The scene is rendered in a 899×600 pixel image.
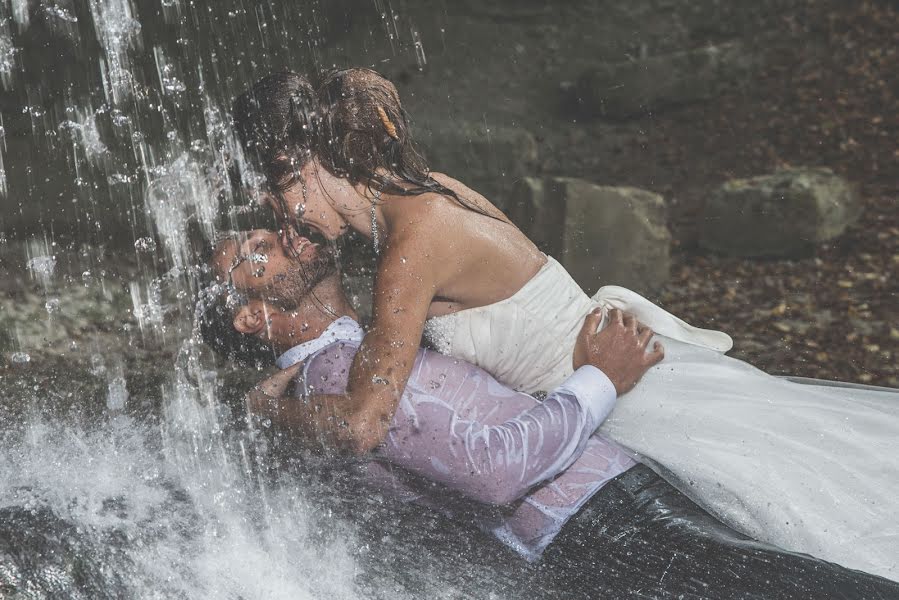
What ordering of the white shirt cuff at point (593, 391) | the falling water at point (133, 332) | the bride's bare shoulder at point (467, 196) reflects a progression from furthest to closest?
the bride's bare shoulder at point (467, 196), the white shirt cuff at point (593, 391), the falling water at point (133, 332)

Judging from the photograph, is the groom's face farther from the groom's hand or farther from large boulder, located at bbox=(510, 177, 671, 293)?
large boulder, located at bbox=(510, 177, 671, 293)

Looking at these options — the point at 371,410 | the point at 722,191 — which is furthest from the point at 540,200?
the point at 371,410

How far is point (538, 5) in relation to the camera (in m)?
9.32

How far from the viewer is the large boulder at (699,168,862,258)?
273 inches

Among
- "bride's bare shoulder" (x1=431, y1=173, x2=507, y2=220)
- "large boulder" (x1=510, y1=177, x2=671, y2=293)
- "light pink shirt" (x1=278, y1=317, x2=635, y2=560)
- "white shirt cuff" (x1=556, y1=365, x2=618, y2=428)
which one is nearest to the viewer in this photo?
"light pink shirt" (x1=278, y1=317, x2=635, y2=560)

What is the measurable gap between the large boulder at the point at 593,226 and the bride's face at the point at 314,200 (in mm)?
3379

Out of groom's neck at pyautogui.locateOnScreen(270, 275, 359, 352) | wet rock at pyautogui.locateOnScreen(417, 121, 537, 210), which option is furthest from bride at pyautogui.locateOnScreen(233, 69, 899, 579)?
wet rock at pyautogui.locateOnScreen(417, 121, 537, 210)

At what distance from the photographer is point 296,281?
255 centimetres

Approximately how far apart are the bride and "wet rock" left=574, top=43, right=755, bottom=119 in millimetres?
6323

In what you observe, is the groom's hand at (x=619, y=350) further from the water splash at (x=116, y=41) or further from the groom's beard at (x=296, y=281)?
the water splash at (x=116, y=41)

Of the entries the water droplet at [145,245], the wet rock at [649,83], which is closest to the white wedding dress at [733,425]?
the water droplet at [145,245]

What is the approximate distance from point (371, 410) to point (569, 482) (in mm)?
615

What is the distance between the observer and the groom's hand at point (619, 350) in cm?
253

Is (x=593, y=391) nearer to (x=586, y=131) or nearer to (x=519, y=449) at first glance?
(x=519, y=449)
